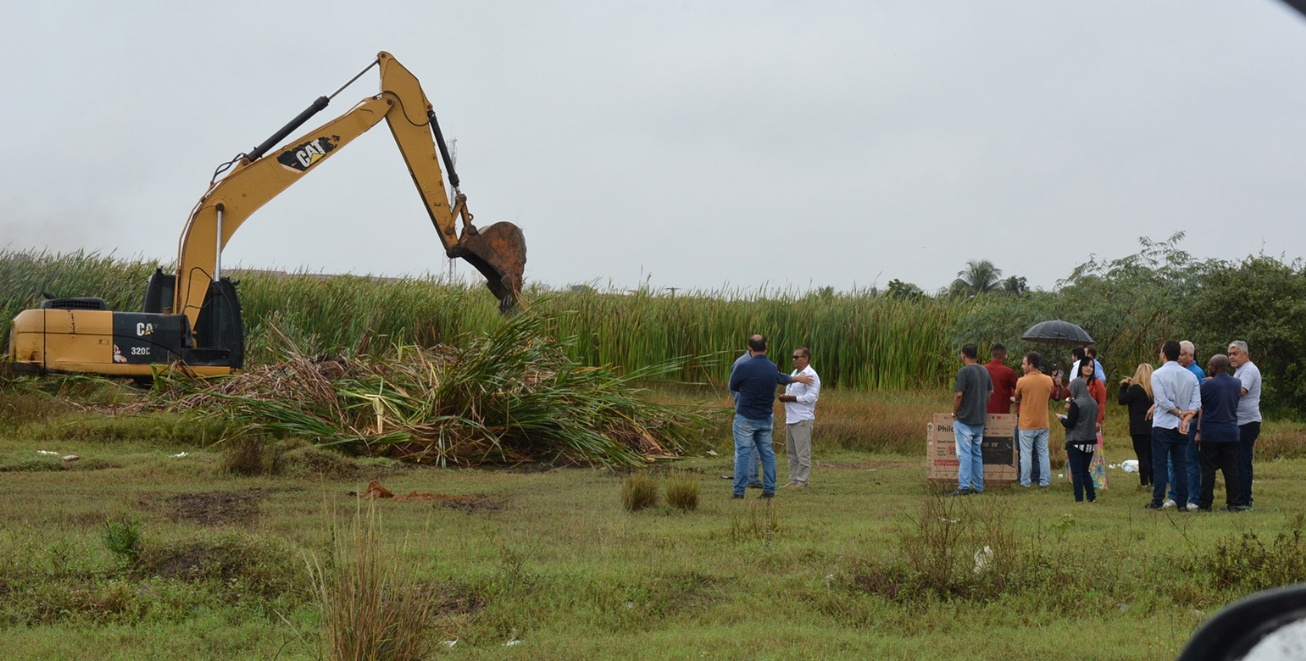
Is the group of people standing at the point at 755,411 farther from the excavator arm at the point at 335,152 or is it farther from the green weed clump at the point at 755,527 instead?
the excavator arm at the point at 335,152

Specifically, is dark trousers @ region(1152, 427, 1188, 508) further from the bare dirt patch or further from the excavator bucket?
the excavator bucket

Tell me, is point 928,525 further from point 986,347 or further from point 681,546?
point 986,347

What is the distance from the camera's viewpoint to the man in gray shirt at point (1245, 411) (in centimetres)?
1095

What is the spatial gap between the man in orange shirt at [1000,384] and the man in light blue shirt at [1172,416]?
7.24ft

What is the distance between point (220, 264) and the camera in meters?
17.4

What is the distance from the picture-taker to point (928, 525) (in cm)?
771

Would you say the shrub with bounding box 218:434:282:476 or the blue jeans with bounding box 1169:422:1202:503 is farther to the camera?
the shrub with bounding box 218:434:282:476

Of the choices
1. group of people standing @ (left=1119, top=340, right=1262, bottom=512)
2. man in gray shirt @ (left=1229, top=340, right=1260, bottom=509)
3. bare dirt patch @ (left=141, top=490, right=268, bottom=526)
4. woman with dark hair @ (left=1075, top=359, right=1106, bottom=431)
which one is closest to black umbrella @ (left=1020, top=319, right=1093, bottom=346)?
woman with dark hair @ (left=1075, top=359, right=1106, bottom=431)

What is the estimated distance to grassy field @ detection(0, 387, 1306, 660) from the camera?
5973mm

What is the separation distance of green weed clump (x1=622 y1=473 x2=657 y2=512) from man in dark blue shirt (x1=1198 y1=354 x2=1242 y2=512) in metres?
5.13

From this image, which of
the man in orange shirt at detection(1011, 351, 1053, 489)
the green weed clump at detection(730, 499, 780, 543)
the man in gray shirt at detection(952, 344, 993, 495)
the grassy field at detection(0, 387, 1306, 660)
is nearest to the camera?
the grassy field at detection(0, 387, 1306, 660)

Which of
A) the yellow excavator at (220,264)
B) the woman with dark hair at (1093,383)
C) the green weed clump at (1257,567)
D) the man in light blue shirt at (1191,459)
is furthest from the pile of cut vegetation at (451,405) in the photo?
the green weed clump at (1257,567)

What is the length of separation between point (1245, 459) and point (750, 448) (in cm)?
482

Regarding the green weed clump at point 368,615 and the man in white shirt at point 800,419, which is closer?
the green weed clump at point 368,615
